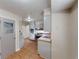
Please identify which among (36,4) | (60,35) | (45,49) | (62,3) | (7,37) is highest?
(36,4)

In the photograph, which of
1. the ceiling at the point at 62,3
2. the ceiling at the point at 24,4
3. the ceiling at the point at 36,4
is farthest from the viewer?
the ceiling at the point at 24,4

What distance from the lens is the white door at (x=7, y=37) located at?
3.90 metres

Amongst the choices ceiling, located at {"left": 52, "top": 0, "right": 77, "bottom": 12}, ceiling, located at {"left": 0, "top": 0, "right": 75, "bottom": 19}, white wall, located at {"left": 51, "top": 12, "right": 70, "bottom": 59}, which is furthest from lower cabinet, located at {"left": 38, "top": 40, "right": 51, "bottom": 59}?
ceiling, located at {"left": 52, "top": 0, "right": 77, "bottom": 12}

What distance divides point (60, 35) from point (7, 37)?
263 cm

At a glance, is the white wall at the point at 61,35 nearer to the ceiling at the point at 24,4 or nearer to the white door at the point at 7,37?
the ceiling at the point at 24,4

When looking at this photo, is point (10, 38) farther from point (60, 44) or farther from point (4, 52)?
point (60, 44)

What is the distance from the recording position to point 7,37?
4211 millimetres

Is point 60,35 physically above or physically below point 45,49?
above

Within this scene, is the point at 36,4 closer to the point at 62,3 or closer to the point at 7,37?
the point at 62,3

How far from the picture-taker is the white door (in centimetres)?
390

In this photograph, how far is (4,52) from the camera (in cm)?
392

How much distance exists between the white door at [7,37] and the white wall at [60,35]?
229cm

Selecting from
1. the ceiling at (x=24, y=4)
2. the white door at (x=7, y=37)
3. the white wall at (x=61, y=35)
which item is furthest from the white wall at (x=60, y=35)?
the white door at (x=7, y=37)

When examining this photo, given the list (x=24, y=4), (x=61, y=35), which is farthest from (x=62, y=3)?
(x=24, y=4)
